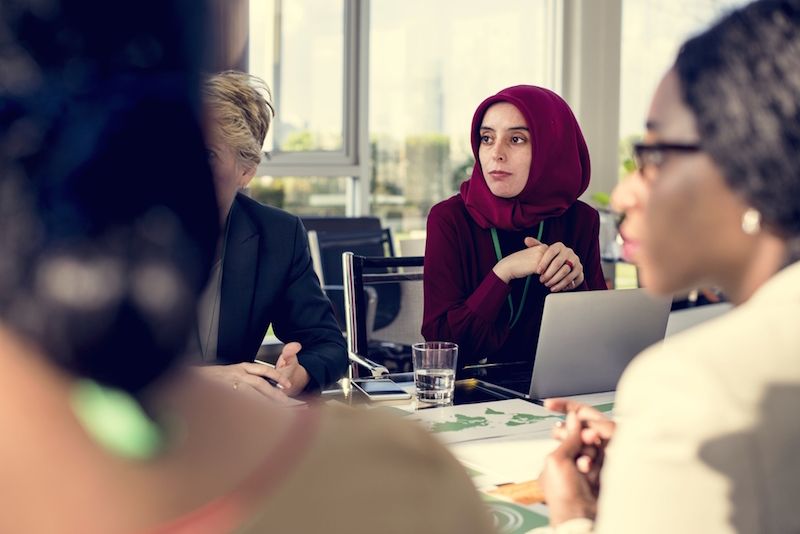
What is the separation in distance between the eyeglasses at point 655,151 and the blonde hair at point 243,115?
1163 millimetres

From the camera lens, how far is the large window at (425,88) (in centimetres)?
504

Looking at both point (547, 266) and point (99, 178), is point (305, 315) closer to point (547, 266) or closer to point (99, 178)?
point (547, 266)

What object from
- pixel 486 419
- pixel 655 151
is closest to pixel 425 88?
pixel 486 419

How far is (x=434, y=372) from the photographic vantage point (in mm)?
1756

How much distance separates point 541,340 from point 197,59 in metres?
1.39

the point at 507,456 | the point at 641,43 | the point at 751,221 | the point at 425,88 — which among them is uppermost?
the point at 641,43

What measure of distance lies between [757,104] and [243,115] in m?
1.42

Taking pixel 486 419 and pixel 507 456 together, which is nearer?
pixel 507 456

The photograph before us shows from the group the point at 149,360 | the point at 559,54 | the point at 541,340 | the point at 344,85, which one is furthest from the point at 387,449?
the point at 559,54

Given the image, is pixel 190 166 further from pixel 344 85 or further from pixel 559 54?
pixel 559 54

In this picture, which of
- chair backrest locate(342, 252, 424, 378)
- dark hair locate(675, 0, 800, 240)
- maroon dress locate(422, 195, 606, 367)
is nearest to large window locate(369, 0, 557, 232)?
chair backrest locate(342, 252, 424, 378)

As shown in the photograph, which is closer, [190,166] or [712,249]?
[190,166]

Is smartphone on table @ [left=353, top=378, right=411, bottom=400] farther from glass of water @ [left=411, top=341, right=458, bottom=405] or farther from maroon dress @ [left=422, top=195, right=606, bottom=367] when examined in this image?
maroon dress @ [left=422, top=195, right=606, bottom=367]

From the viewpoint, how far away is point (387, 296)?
2.61m
